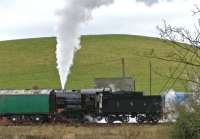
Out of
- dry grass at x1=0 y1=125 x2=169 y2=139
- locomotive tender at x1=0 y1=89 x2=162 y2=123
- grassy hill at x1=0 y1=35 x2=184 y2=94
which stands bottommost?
dry grass at x1=0 y1=125 x2=169 y2=139

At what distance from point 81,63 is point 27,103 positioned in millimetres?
48196

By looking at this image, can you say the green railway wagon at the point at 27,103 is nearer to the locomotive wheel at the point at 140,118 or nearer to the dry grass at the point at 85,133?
the locomotive wheel at the point at 140,118

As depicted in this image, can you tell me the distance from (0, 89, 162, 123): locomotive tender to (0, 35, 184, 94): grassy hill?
27.9 metres

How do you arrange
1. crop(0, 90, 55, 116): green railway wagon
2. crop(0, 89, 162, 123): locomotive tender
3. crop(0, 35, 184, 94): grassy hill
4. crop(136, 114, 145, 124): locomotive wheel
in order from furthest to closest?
1. crop(0, 35, 184, 94): grassy hill
2. crop(136, 114, 145, 124): locomotive wheel
3. crop(0, 89, 162, 123): locomotive tender
4. crop(0, 90, 55, 116): green railway wagon

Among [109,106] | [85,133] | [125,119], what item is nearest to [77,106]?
[109,106]

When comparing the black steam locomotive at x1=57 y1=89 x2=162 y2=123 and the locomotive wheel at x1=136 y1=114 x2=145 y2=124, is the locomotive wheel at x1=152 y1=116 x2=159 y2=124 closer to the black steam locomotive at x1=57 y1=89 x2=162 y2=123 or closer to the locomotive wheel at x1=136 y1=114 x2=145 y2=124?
the black steam locomotive at x1=57 y1=89 x2=162 y2=123

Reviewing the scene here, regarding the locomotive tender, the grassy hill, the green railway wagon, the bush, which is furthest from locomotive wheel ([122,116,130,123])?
the grassy hill

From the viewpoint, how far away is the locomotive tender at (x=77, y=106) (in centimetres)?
3903

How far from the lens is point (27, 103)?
39000 mm

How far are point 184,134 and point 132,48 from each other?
82698 mm

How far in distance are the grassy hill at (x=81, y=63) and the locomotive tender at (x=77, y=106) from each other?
91.5 feet

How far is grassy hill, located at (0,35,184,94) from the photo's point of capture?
75.6m

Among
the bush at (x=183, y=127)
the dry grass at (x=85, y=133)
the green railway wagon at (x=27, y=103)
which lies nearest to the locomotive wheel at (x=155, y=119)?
the green railway wagon at (x=27, y=103)

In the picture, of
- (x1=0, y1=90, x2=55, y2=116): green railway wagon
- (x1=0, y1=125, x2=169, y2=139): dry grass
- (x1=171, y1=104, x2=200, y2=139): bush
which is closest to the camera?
(x1=171, y1=104, x2=200, y2=139): bush
